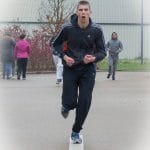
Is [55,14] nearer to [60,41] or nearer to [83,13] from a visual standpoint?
[60,41]

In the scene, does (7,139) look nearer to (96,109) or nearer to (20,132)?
(20,132)

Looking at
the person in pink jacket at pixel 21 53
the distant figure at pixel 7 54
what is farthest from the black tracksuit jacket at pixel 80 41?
the distant figure at pixel 7 54

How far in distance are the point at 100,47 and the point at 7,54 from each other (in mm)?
13415

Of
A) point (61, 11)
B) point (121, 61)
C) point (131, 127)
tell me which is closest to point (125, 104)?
point (131, 127)

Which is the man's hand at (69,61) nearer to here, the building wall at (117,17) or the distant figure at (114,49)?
the distant figure at (114,49)

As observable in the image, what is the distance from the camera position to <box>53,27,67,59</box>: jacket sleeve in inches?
299

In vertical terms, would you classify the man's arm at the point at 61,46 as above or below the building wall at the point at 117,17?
below

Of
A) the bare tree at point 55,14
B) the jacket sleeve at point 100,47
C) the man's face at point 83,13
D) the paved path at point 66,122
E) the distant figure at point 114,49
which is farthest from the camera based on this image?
the bare tree at point 55,14

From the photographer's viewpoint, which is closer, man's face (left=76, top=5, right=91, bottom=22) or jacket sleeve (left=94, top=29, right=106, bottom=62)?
man's face (left=76, top=5, right=91, bottom=22)

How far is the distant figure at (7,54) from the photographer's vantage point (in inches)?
811

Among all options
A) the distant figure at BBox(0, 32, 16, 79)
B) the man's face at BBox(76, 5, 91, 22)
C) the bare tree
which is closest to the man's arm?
the man's face at BBox(76, 5, 91, 22)

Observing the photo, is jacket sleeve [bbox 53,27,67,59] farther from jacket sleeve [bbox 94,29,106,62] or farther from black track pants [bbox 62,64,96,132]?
jacket sleeve [bbox 94,29,106,62]

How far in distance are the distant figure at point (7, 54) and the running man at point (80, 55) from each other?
42.8 ft

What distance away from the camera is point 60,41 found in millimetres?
7680
